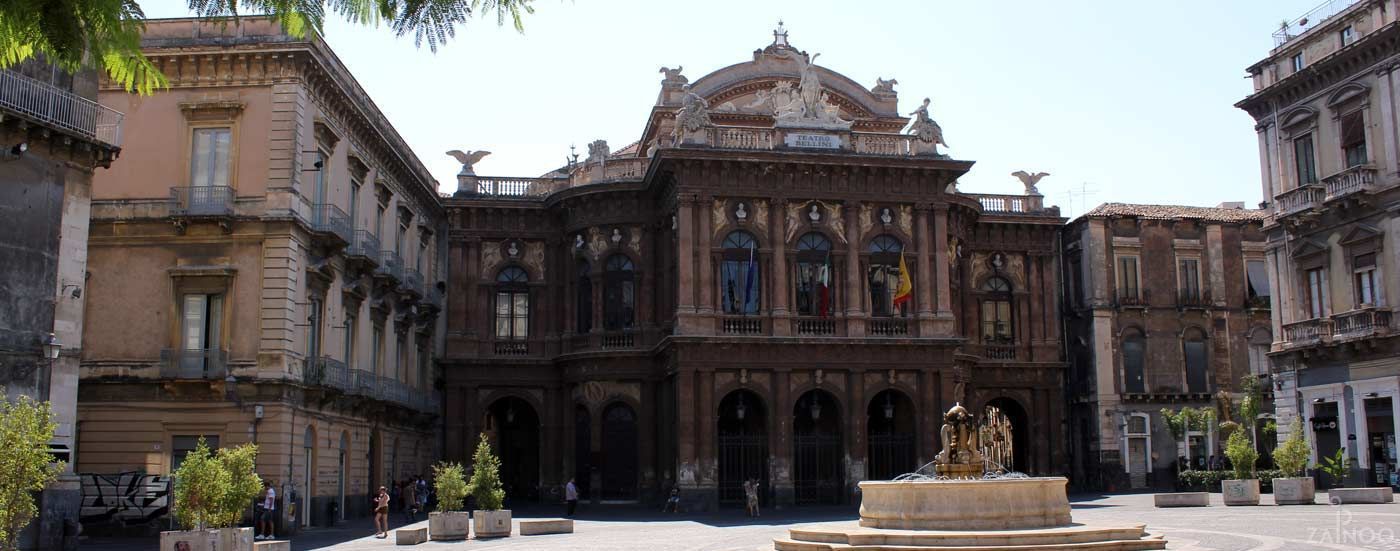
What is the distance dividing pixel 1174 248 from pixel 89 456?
35.5 meters

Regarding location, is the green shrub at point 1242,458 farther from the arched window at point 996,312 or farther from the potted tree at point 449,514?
the potted tree at point 449,514

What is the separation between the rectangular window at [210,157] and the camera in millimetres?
27484

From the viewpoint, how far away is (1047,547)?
16.8m

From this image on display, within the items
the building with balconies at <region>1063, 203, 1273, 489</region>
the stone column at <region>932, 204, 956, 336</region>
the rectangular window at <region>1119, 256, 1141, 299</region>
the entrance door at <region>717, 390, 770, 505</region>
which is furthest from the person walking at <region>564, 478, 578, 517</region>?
the rectangular window at <region>1119, 256, 1141, 299</region>

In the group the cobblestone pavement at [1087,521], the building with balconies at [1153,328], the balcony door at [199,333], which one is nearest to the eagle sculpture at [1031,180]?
the building with balconies at [1153,328]

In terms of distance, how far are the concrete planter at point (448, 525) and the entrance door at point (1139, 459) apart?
90.4ft

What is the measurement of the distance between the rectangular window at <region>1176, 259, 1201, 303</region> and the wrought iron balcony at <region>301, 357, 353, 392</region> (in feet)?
96.5

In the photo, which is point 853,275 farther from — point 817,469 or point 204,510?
point 204,510

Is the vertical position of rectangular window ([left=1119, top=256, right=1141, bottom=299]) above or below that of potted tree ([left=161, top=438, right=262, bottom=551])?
above

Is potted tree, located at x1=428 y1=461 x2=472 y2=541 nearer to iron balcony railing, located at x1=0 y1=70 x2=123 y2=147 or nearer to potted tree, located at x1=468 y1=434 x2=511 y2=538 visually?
potted tree, located at x1=468 y1=434 x2=511 y2=538

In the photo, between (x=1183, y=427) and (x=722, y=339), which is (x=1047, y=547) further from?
(x=1183, y=427)

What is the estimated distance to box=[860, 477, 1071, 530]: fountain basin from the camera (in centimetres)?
1775

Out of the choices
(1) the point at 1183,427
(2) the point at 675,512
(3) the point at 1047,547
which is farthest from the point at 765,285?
(3) the point at 1047,547

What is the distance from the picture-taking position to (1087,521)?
75.3 ft
